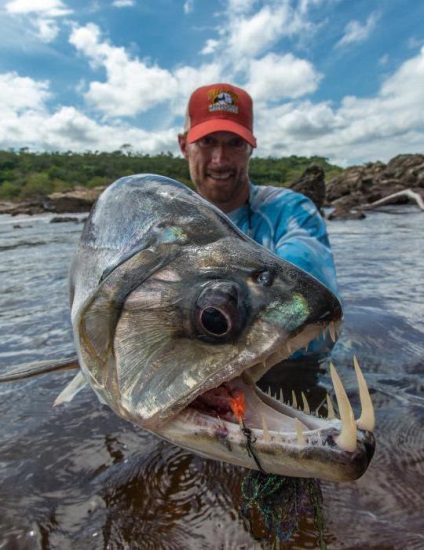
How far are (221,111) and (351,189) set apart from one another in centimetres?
3369

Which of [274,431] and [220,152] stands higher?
[220,152]

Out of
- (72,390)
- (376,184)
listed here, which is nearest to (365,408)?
(72,390)

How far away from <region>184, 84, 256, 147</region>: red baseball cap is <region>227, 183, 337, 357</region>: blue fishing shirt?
1.64ft

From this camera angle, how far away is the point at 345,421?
4.13 feet

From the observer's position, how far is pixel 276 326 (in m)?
1.44

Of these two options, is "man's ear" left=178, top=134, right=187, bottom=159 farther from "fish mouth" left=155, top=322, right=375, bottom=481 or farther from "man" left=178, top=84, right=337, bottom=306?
"fish mouth" left=155, top=322, right=375, bottom=481

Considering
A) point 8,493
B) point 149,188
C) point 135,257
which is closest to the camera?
point 135,257

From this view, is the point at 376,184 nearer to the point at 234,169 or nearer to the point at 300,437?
the point at 234,169

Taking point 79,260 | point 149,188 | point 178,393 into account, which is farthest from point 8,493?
point 149,188

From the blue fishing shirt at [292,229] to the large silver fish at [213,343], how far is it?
1080 mm

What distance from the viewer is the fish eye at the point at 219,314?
146 cm

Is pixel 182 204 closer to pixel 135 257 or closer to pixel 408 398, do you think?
pixel 135 257

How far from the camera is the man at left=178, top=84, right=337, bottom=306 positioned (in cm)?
359

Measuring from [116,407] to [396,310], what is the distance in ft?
14.9
